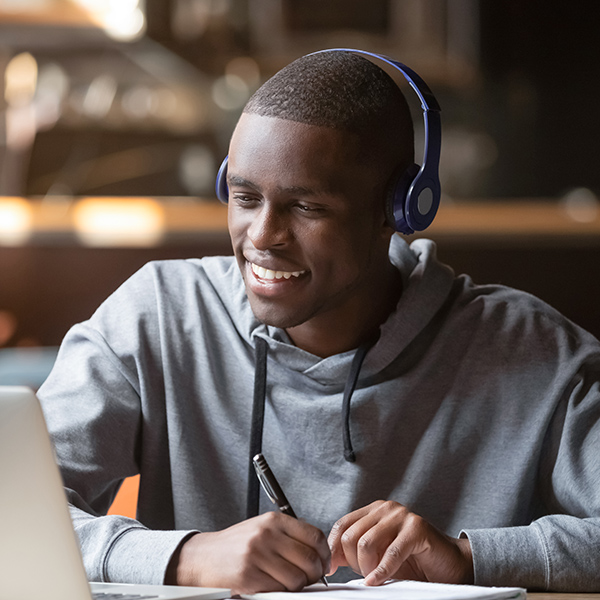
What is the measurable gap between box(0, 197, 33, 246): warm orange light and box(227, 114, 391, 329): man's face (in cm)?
201

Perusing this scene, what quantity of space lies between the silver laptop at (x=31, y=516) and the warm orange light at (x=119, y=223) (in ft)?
7.45

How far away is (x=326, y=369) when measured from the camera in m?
1.16

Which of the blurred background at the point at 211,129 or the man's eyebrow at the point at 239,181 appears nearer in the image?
the man's eyebrow at the point at 239,181

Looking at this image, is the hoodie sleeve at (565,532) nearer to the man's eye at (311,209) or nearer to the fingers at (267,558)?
the fingers at (267,558)

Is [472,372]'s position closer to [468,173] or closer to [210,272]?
[210,272]

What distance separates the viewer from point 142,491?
3.96 ft

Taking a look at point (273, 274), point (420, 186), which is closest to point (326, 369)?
point (273, 274)

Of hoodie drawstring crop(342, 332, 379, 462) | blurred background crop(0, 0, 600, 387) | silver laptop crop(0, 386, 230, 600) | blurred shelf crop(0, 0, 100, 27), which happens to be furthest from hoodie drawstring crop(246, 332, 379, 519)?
blurred shelf crop(0, 0, 100, 27)

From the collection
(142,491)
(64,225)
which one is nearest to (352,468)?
(142,491)

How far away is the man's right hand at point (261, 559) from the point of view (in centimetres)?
81

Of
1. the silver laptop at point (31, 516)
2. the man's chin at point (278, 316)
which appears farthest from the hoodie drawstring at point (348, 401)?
the silver laptop at point (31, 516)

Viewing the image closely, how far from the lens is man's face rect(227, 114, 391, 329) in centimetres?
104

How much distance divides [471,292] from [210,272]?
366 mm

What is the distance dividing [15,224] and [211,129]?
33.8 inches
